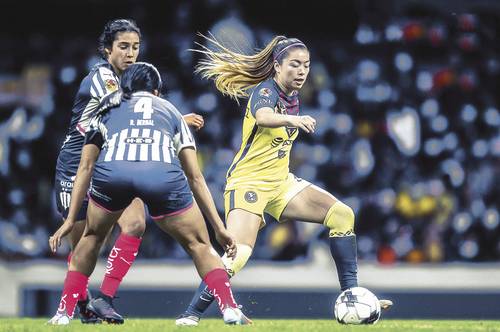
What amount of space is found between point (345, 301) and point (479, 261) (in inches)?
208

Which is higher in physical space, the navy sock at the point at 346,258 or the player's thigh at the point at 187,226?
the player's thigh at the point at 187,226

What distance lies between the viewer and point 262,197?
6.19 meters

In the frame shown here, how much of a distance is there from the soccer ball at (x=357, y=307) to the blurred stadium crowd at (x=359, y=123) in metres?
4.72

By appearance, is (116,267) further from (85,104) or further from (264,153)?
(264,153)

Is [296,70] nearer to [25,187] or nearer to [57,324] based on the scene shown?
[57,324]

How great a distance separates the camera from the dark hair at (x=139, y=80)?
527 centimetres

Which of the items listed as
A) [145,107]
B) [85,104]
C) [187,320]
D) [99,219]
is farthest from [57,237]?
[85,104]

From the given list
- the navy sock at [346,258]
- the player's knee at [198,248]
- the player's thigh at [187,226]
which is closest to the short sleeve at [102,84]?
the player's thigh at [187,226]

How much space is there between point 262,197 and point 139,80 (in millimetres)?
1268

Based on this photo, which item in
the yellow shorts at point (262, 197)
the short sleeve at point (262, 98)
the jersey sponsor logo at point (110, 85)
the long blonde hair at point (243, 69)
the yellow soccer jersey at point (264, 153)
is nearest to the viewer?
the jersey sponsor logo at point (110, 85)

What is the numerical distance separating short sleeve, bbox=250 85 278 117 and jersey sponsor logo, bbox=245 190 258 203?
1.57ft

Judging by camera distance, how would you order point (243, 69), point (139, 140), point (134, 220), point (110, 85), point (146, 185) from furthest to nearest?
point (243, 69) → point (110, 85) → point (134, 220) → point (139, 140) → point (146, 185)

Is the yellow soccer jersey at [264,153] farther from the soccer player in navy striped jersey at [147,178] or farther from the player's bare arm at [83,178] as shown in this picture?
the player's bare arm at [83,178]

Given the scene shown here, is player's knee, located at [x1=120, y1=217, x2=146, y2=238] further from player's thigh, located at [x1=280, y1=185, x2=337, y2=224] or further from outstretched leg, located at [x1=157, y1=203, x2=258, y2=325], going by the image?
player's thigh, located at [x1=280, y1=185, x2=337, y2=224]
